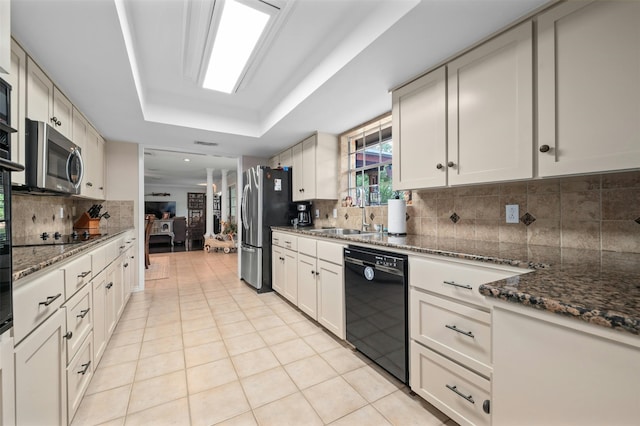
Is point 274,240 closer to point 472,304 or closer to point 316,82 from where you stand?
point 316,82

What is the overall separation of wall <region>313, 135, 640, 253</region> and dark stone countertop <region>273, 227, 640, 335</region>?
10 cm

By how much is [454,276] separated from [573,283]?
57 cm

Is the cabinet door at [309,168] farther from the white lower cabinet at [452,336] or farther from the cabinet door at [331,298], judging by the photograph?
the white lower cabinet at [452,336]

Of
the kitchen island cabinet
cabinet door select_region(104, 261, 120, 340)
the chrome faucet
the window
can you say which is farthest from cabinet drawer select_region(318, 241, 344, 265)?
cabinet door select_region(104, 261, 120, 340)

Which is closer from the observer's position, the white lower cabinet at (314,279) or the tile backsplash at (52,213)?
the tile backsplash at (52,213)

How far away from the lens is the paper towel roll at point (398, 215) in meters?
2.26

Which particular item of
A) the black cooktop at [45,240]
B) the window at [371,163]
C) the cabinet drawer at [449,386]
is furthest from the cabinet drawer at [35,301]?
the window at [371,163]

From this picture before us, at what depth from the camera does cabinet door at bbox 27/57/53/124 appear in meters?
1.70

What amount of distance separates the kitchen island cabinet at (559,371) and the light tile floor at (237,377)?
3.16 ft

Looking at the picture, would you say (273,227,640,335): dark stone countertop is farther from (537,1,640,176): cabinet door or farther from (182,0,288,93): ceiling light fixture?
(182,0,288,93): ceiling light fixture

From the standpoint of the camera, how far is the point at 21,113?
1.59 m

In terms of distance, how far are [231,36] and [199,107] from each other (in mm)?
1563

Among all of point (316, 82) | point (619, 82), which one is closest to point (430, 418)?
point (619, 82)

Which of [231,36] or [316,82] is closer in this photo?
[231,36]
